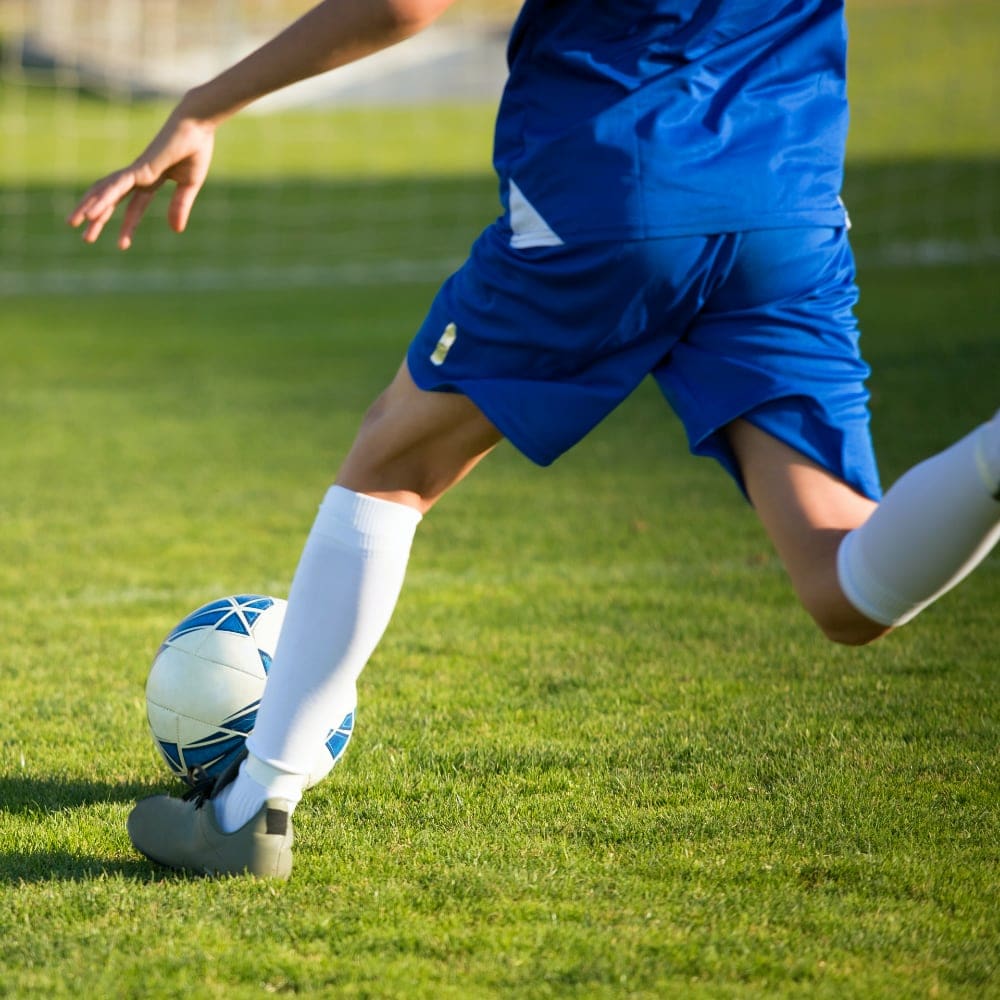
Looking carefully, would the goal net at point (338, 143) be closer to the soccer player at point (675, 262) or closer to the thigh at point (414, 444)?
the thigh at point (414, 444)

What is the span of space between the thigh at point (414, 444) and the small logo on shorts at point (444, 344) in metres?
0.06

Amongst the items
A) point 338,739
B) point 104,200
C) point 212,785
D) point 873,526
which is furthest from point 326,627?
point 873,526

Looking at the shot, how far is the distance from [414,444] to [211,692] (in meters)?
0.93

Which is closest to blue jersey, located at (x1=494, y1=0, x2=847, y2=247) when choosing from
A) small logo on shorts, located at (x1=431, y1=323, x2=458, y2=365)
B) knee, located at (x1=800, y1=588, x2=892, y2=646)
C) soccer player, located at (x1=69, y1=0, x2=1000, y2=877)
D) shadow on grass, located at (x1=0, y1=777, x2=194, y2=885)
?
soccer player, located at (x1=69, y1=0, x2=1000, y2=877)

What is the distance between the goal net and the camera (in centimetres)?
1705

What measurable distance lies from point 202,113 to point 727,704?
206 cm

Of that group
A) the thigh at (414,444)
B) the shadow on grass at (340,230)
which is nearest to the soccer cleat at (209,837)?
the thigh at (414,444)

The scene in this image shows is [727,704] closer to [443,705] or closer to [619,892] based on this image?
[443,705]

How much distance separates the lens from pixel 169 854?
276cm

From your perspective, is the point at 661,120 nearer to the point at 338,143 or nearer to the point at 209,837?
the point at 209,837

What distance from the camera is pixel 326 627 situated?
2613 mm

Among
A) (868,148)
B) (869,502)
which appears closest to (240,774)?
(869,502)

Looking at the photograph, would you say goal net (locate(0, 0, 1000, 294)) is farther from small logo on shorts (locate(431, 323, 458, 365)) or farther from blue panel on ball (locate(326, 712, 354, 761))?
small logo on shorts (locate(431, 323, 458, 365))

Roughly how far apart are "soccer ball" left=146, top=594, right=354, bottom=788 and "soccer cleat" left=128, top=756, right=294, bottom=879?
0.33 metres
